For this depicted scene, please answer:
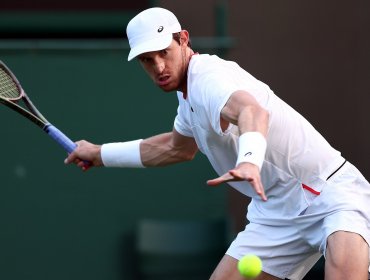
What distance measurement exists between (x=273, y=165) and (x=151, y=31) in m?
0.78

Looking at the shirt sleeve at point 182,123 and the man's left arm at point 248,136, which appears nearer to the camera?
the man's left arm at point 248,136

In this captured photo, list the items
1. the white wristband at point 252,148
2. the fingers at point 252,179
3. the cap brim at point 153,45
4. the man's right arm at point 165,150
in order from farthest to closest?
the man's right arm at point 165,150 → the cap brim at point 153,45 → the white wristband at point 252,148 → the fingers at point 252,179

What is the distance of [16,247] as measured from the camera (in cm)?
775

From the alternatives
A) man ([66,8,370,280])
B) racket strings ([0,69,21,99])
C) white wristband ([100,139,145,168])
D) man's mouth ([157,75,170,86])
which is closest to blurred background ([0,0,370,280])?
racket strings ([0,69,21,99])

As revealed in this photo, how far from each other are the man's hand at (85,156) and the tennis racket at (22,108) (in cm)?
4

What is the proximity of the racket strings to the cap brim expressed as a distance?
1.19 metres

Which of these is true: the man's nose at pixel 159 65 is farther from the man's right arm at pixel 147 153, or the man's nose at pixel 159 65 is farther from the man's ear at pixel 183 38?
the man's right arm at pixel 147 153

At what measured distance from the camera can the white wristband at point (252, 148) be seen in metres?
4.23

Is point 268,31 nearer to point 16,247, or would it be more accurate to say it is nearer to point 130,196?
point 130,196

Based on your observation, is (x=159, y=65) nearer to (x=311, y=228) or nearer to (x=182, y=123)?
(x=182, y=123)

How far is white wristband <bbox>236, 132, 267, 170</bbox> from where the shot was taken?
4230 millimetres

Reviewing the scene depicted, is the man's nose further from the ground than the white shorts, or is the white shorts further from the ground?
the man's nose

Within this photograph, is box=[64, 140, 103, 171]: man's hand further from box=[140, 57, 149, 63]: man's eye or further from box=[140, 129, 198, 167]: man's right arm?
box=[140, 57, 149, 63]: man's eye

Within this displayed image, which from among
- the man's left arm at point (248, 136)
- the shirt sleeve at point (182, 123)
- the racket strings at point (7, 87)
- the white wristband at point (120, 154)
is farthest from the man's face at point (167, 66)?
the racket strings at point (7, 87)
